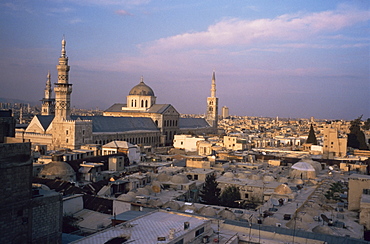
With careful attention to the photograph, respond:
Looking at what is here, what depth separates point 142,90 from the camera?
5284 cm

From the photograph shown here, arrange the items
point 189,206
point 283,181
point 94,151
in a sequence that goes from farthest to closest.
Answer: point 94,151 → point 283,181 → point 189,206

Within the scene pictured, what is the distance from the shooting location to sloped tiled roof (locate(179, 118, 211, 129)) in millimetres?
57088

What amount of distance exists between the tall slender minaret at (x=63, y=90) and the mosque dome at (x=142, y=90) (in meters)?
19.3

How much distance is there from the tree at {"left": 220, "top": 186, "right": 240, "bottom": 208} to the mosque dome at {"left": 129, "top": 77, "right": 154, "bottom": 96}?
32297mm

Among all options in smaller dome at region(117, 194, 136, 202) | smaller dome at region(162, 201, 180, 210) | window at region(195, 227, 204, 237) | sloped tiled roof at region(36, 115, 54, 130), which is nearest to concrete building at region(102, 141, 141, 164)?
sloped tiled roof at region(36, 115, 54, 130)

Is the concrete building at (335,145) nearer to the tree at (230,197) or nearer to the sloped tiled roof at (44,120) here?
the tree at (230,197)

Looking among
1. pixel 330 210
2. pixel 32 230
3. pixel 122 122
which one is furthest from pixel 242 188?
pixel 122 122

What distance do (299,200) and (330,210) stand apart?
2083mm

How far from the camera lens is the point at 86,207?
17.0 metres

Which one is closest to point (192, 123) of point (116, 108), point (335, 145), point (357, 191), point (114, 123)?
point (116, 108)

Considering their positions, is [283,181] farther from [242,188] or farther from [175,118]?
[175,118]

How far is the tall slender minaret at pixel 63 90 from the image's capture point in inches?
1307

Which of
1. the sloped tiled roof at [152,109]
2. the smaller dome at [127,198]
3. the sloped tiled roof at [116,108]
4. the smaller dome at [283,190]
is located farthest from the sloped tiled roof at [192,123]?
the smaller dome at [127,198]

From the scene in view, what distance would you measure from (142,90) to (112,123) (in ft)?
→ 42.0
